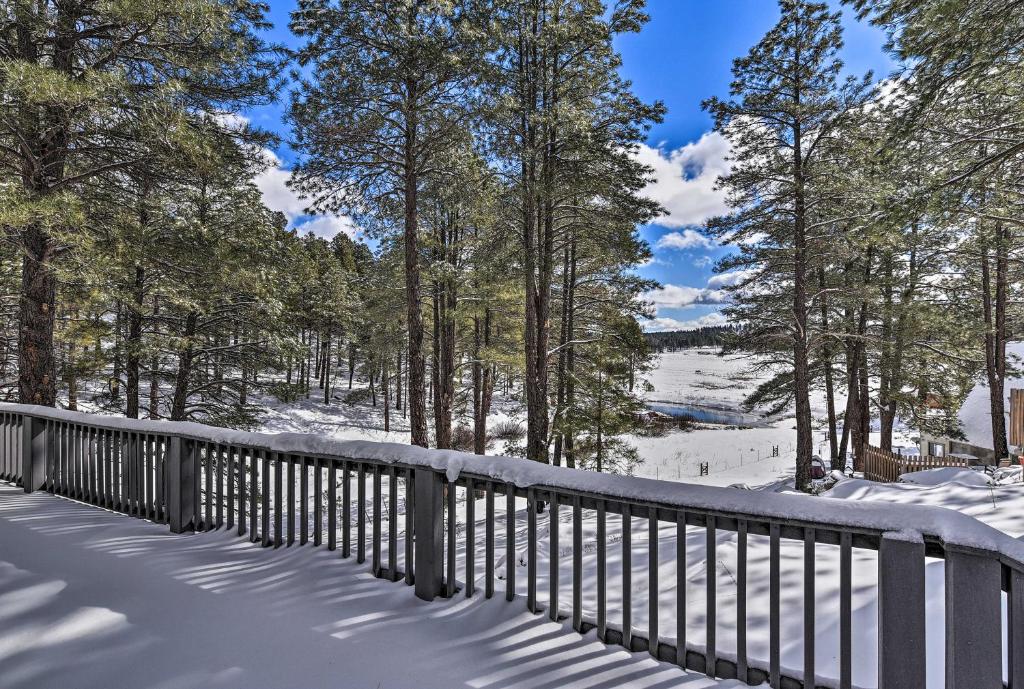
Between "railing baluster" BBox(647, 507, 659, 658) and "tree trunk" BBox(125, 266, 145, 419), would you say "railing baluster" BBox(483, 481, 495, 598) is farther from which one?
"tree trunk" BBox(125, 266, 145, 419)

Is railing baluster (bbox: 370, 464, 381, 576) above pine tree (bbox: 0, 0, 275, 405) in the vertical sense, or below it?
below

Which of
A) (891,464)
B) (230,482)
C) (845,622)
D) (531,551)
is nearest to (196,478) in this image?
(230,482)

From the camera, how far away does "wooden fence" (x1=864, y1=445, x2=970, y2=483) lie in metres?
13.4

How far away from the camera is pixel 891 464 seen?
13.6 m

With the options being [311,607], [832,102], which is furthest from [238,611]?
[832,102]

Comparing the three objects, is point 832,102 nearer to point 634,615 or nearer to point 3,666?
point 634,615

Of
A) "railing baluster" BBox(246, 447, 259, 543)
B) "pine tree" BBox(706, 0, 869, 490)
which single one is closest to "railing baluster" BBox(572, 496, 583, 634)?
"railing baluster" BBox(246, 447, 259, 543)

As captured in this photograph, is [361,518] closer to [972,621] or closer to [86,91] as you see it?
[972,621]

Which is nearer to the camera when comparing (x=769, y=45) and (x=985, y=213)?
(x=985, y=213)

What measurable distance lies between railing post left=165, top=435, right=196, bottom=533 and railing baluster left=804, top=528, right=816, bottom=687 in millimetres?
4424

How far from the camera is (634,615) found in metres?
2.95

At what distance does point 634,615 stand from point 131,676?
2641 millimetres

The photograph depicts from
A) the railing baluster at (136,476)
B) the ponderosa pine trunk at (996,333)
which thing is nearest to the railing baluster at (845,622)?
the railing baluster at (136,476)

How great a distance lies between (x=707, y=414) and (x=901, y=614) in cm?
4983
